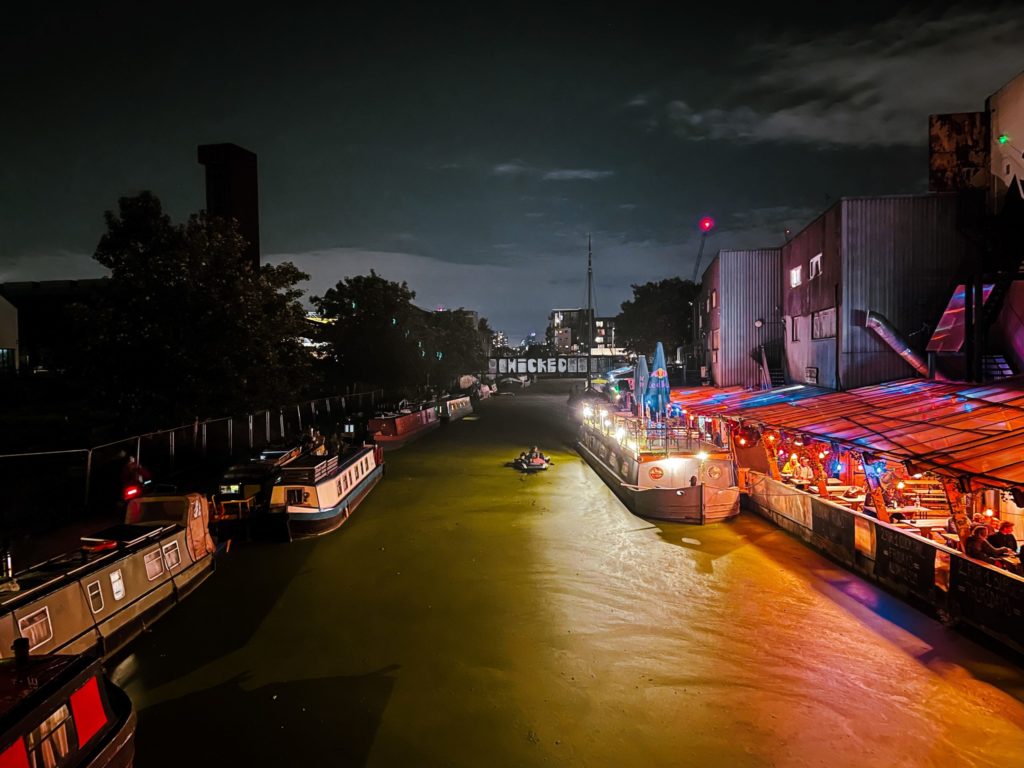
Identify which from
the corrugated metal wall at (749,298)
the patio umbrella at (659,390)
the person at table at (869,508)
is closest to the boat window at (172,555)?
the person at table at (869,508)

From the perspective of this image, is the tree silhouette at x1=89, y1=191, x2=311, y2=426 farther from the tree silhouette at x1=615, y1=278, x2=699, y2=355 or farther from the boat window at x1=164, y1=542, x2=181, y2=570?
the tree silhouette at x1=615, y1=278, x2=699, y2=355

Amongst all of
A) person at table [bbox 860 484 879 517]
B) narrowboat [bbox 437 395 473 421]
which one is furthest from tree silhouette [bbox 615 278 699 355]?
person at table [bbox 860 484 879 517]

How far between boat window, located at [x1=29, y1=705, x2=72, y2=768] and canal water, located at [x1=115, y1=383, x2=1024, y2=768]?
97.7 inches

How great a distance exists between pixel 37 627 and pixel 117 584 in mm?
2003

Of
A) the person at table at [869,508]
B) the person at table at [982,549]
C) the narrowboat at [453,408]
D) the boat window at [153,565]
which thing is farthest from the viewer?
the narrowboat at [453,408]

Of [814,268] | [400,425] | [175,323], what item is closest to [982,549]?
[814,268]

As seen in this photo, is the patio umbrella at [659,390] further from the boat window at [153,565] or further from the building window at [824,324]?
the boat window at [153,565]

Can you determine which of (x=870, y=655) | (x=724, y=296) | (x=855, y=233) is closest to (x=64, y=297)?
(x=724, y=296)

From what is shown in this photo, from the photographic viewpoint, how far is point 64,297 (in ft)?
222

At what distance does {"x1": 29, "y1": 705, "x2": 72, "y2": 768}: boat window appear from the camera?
5332mm

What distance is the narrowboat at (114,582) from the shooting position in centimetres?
909

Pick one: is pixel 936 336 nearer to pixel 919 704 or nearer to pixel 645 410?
pixel 645 410

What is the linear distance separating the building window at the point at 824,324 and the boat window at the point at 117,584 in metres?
23.1

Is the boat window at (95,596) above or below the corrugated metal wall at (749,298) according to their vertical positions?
below
